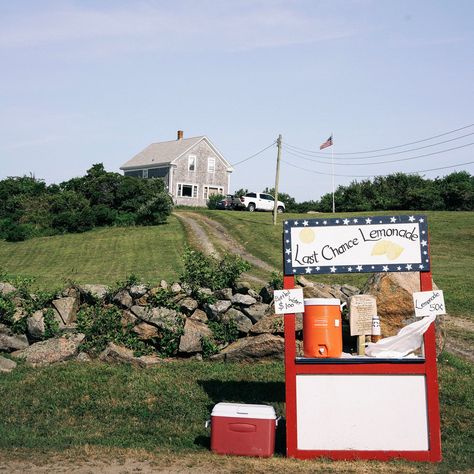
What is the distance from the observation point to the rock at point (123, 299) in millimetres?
14000

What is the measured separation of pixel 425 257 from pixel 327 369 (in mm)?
1896

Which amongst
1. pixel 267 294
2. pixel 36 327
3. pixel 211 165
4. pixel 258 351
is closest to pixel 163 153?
pixel 211 165

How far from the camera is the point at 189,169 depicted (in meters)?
63.5

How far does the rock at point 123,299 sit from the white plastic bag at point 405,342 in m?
6.69

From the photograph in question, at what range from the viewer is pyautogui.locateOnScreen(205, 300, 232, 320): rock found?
13.7 metres

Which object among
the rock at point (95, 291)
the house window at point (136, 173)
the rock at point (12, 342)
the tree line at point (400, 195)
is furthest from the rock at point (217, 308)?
the house window at point (136, 173)

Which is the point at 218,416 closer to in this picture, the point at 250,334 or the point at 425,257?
the point at 425,257

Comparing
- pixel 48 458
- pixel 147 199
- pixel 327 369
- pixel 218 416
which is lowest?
pixel 48 458

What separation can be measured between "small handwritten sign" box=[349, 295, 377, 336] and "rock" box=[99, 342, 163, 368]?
4.06m

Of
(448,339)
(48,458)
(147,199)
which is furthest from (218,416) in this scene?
(147,199)

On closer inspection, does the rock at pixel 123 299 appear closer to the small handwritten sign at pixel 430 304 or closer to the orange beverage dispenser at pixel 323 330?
the orange beverage dispenser at pixel 323 330

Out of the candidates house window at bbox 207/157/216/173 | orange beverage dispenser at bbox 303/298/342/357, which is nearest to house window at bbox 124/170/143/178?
house window at bbox 207/157/216/173

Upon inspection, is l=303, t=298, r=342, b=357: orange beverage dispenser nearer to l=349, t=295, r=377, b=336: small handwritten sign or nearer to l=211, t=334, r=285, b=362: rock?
l=349, t=295, r=377, b=336: small handwritten sign

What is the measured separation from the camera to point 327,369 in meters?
8.31
